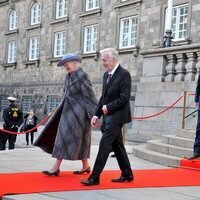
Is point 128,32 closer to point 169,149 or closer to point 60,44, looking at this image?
point 60,44

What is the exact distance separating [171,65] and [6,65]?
22.4m

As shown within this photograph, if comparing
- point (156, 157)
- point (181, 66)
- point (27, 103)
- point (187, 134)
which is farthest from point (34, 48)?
point (156, 157)

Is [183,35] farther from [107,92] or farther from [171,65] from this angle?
[107,92]

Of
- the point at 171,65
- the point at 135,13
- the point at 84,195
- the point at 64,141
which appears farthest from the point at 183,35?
the point at 84,195

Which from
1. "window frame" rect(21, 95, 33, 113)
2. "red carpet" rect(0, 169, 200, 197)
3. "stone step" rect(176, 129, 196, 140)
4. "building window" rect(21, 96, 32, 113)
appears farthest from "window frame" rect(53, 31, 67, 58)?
"red carpet" rect(0, 169, 200, 197)

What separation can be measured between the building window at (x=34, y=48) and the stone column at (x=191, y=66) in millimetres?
19199

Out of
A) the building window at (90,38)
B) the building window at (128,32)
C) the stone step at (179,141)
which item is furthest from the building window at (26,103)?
the stone step at (179,141)

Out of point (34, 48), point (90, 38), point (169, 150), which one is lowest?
point (169, 150)

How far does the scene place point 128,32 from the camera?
23891mm

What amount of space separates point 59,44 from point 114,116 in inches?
915

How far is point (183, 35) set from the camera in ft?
68.0

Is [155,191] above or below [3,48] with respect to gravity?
below

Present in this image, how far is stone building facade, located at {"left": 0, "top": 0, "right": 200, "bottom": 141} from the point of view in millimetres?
14031

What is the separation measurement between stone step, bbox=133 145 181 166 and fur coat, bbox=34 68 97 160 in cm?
245
